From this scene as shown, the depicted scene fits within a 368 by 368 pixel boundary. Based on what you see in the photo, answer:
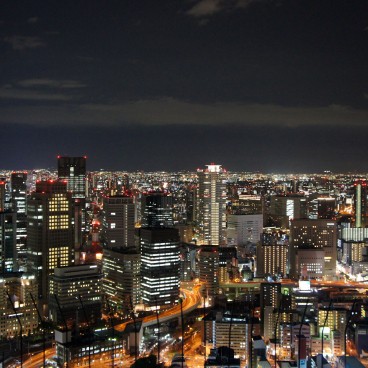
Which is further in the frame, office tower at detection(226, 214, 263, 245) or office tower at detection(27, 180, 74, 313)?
office tower at detection(226, 214, 263, 245)

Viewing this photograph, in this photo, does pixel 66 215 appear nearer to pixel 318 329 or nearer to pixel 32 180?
pixel 318 329

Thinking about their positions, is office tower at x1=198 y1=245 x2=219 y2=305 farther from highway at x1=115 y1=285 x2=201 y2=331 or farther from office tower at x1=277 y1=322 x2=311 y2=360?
office tower at x1=277 y1=322 x2=311 y2=360

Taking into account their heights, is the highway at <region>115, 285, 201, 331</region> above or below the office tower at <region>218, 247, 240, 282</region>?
below

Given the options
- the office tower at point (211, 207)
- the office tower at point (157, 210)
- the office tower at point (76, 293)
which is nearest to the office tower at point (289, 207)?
the office tower at point (211, 207)

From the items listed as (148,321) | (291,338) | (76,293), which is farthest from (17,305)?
(291,338)

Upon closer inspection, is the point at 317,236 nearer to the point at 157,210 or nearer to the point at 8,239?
the point at 157,210

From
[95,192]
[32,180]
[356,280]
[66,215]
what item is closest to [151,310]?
[66,215]

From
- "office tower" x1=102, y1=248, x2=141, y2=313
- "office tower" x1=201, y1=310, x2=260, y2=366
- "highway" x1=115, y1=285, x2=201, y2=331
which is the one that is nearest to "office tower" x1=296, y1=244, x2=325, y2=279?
"highway" x1=115, y1=285, x2=201, y2=331
